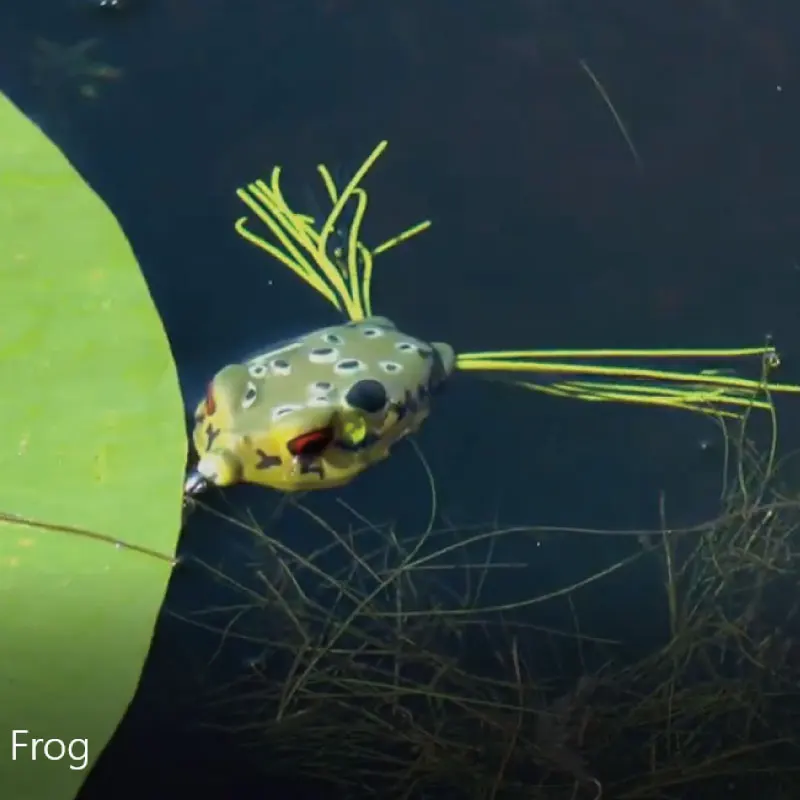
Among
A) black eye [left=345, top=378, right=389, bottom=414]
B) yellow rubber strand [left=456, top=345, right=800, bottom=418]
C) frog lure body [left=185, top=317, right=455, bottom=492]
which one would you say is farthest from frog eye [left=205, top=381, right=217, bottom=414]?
yellow rubber strand [left=456, top=345, right=800, bottom=418]

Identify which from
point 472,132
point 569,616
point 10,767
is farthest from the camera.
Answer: point 472,132

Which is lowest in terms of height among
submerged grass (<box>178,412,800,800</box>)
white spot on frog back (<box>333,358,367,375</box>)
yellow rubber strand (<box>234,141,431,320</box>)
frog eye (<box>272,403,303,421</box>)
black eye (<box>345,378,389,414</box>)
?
submerged grass (<box>178,412,800,800</box>)

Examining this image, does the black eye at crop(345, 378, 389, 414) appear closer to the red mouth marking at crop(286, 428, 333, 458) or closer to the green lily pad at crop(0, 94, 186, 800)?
the red mouth marking at crop(286, 428, 333, 458)

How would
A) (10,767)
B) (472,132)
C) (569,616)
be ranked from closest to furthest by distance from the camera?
(10,767)
(569,616)
(472,132)

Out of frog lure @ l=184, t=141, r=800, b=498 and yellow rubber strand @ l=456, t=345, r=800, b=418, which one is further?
yellow rubber strand @ l=456, t=345, r=800, b=418

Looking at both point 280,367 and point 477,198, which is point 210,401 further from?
point 477,198

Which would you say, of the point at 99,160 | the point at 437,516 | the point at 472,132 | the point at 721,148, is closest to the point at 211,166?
the point at 99,160

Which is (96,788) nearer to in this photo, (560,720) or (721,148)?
(560,720)

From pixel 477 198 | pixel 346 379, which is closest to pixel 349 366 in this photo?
pixel 346 379
